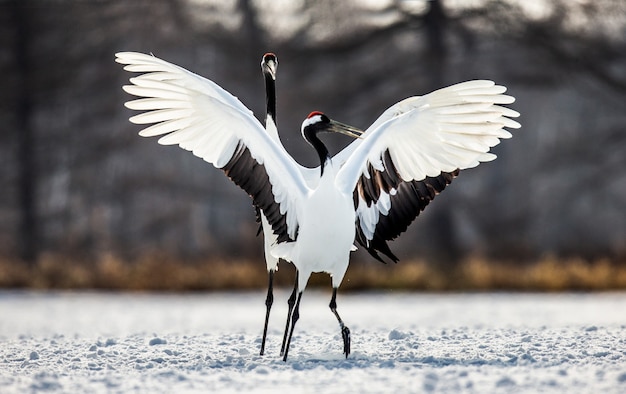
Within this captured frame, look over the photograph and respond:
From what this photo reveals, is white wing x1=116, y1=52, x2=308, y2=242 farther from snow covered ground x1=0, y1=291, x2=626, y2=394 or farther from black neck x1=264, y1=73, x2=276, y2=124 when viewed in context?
snow covered ground x1=0, y1=291, x2=626, y2=394

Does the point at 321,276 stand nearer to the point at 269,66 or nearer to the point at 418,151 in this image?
the point at 269,66

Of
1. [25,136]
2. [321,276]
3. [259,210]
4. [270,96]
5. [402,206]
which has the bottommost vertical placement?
[321,276]

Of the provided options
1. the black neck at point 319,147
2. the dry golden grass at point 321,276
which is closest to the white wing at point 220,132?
the black neck at point 319,147

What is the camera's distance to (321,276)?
1639 cm

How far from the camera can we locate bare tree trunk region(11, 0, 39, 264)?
73.7 feet

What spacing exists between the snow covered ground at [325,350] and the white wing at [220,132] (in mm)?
1163

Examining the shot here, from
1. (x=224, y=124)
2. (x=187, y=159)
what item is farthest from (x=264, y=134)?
(x=187, y=159)

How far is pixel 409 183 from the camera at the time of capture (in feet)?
25.2

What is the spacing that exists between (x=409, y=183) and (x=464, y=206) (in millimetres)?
16935

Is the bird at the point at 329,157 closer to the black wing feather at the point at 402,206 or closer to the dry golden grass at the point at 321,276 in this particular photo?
the black wing feather at the point at 402,206

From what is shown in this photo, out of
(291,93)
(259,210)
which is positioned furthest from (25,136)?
(259,210)

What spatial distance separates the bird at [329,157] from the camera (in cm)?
677

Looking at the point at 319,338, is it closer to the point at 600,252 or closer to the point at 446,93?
the point at 446,93

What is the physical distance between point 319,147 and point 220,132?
72 centimetres
